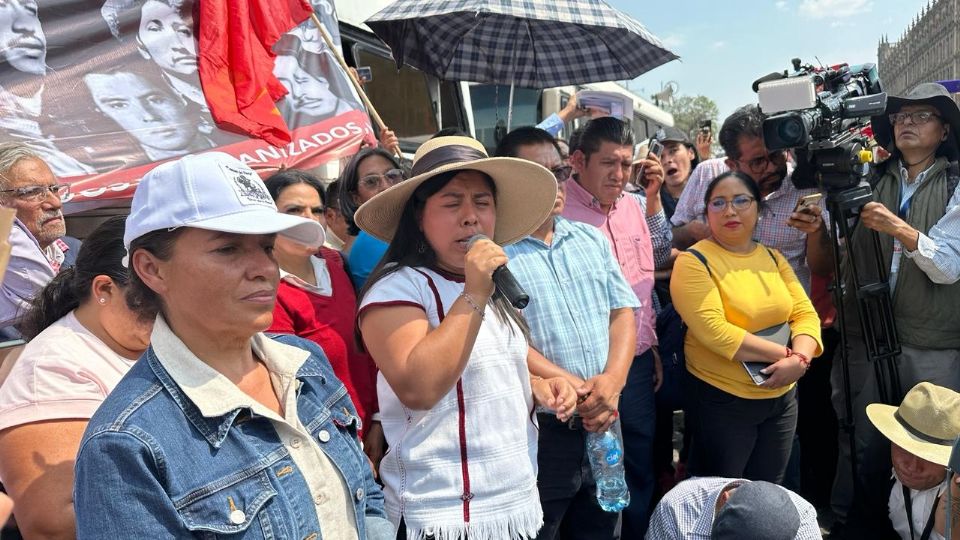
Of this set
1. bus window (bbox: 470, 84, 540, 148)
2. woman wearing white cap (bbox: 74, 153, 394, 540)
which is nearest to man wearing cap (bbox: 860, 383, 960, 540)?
woman wearing white cap (bbox: 74, 153, 394, 540)

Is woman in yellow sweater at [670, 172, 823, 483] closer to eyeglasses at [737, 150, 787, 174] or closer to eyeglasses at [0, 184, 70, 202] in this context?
eyeglasses at [737, 150, 787, 174]

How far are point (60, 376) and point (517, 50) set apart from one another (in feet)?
11.0

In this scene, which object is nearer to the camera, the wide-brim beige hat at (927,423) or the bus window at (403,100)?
the wide-brim beige hat at (927,423)

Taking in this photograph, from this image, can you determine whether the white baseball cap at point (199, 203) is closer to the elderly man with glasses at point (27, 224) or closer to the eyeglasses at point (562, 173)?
the elderly man with glasses at point (27, 224)

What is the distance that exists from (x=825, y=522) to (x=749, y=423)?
115 cm

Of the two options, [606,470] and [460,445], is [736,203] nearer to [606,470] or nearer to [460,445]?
[606,470]

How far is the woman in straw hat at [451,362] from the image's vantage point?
1784mm

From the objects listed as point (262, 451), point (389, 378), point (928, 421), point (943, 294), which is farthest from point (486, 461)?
point (943, 294)

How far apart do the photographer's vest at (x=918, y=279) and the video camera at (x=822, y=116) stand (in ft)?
1.30

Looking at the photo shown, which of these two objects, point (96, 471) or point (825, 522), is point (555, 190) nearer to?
point (96, 471)

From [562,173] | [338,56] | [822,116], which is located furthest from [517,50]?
[822,116]

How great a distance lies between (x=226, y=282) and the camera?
1.34 meters

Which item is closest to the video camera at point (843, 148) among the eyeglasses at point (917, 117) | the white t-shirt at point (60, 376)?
the eyeglasses at point (917, 117)

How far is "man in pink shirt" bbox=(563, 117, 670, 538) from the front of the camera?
3135 millimetres
